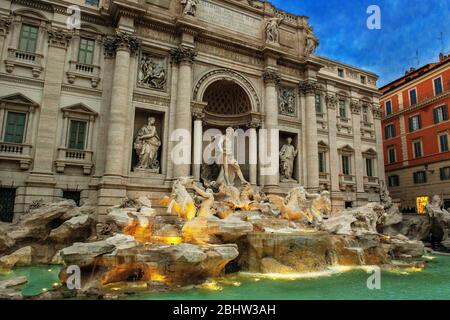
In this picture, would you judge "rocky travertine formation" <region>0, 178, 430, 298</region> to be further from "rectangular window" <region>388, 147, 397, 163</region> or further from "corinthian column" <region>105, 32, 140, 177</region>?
"rectangular window" <region>388, 147, 397, 163</region>

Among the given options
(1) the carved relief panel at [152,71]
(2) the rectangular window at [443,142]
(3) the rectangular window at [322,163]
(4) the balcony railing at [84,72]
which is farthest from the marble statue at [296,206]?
(2) the rectangular window at [443,142]

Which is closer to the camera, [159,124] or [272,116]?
[159,124]

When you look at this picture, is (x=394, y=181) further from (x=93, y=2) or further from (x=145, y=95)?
(x=93, y=2)

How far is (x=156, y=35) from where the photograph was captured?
55.0 feet

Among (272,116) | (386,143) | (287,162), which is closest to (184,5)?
(272,116)

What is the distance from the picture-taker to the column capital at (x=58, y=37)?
14734 mm

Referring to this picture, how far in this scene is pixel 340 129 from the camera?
906 inches

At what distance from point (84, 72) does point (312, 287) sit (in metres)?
14.1

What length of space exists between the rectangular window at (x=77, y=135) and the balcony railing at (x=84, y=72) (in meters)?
2.07

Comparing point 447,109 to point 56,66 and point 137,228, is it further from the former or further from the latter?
point 56,66

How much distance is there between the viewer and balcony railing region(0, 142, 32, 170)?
13.2m

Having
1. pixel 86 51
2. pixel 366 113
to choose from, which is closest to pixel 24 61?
pixel 86 51

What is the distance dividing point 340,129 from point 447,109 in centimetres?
948

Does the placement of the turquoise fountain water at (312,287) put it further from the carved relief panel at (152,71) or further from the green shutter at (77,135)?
the carved relief panel at (152,71)
